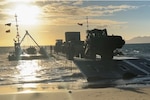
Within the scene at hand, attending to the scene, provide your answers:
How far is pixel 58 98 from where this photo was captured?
24203 mm

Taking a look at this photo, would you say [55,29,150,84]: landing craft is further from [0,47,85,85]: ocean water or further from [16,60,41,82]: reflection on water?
[16,60,41,82]: reflection on water

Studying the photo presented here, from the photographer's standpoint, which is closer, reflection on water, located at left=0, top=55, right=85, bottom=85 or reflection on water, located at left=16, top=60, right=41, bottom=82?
reflection on water, located at left=0, top=55, right=85, bottom=85

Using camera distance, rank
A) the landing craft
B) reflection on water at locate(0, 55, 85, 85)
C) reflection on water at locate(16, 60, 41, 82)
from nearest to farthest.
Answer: the landing craft → reflection on water at locate(0, 55, 85, 85) → reflection on water at locate(16, 60, 41, 82)

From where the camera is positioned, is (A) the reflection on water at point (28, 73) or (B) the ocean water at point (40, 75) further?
Answer: (A) the reflection on water at point (28, 73)

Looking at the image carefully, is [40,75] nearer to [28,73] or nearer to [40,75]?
[40,75]

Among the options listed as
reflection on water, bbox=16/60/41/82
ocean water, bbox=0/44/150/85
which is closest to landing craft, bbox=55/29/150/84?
ocean water, bbox=0/44/150/85

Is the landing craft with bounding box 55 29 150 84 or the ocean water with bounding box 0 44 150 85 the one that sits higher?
the landing craft with bounding box 55 29 150 84

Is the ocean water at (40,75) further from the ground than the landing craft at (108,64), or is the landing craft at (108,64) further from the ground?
the landing craft at (108,64)

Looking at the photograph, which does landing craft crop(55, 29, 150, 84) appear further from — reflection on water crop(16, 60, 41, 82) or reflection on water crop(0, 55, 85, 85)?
reflection on water crop(16, 60, 41, 82)

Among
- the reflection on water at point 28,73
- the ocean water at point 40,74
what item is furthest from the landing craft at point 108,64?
the reflection on water at point 28,73

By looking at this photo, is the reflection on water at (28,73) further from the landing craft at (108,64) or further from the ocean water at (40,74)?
the landing craft at (108,64)

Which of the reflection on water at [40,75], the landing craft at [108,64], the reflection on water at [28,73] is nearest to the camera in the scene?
the landing craft at [108,64]

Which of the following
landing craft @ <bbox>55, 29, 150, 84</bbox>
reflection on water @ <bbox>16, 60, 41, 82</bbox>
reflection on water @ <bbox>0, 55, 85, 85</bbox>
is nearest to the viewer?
landing craft @ <bbox>55, 29, 150, 84</bbox>

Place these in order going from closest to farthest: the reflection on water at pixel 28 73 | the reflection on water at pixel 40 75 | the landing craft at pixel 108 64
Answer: the landing craft at pixel 108 64 < the reflection on water at pixel 40 75 < the reflection on water at pixel 28 73
